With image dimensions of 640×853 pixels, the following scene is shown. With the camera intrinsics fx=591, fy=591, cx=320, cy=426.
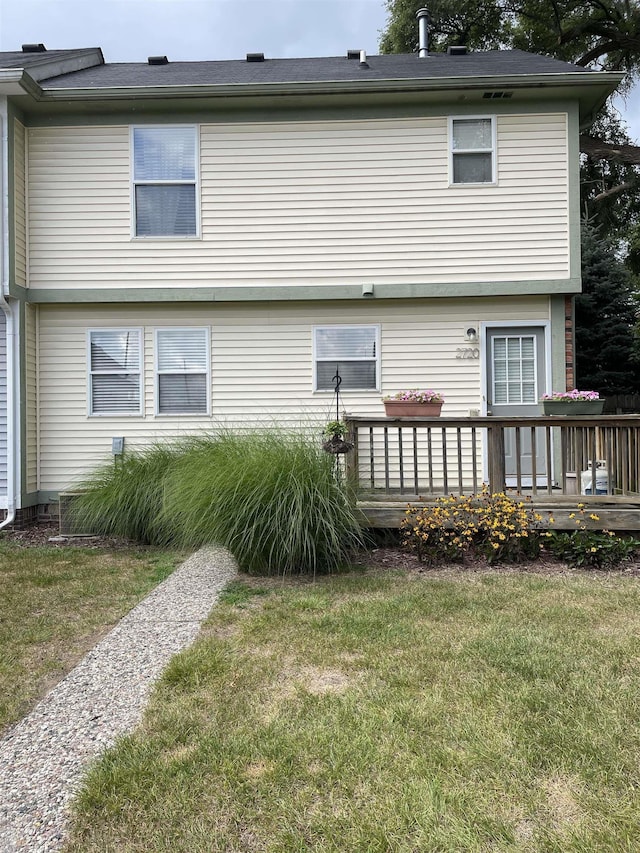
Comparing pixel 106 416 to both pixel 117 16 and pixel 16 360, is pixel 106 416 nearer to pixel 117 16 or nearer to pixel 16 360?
pixel 16 360

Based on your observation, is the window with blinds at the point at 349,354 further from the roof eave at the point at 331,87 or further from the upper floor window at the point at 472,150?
the roof eave at the point at 331,87

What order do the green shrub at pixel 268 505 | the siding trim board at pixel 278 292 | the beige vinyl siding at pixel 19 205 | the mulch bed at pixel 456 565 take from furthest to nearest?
the siding trim board at pixel 278 292 < the beige vinyl siding at pixel 19 205 < the mulch bed at pixel 456 565 < the green shrub at pixel 268 505

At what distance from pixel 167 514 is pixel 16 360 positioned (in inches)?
129

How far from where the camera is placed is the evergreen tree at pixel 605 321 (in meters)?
14.4

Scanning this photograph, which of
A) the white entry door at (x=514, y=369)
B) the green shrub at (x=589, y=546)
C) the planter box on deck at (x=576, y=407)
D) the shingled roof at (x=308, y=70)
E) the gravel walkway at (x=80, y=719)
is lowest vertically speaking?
the gravel walkway at (x=80, y=719)

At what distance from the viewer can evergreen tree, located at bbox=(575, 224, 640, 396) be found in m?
14.4

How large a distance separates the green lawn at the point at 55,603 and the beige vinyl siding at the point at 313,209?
3.65 m

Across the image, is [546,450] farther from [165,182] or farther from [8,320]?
[8,320]

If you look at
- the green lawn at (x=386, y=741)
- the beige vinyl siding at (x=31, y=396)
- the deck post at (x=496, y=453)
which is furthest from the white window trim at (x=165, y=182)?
the green lawn at (x=386, y=741)

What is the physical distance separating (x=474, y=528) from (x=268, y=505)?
6.08 feet

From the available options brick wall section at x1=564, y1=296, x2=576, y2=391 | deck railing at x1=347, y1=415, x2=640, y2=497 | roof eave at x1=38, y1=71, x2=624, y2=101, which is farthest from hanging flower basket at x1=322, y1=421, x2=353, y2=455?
roof eave at x1=38, y1=71, x2=624, y2=101

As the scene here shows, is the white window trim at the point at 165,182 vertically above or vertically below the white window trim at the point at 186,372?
above

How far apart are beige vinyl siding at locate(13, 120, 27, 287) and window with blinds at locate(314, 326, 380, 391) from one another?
3.76m

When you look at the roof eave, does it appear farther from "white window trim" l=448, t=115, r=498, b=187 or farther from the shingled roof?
"white window trim" l=448, t=115, r=498, b=187
